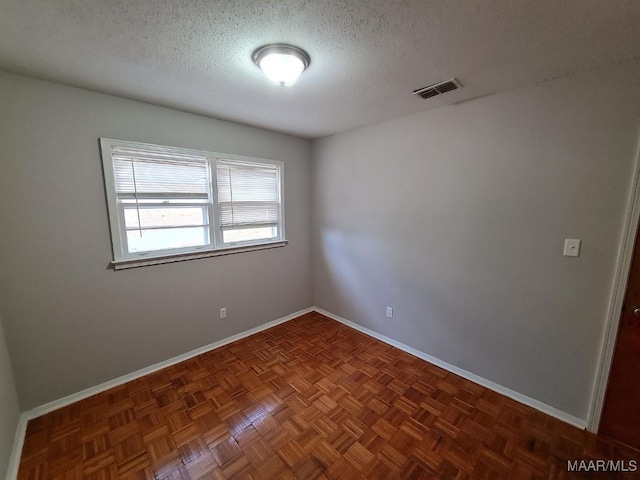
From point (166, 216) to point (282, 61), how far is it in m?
1.71

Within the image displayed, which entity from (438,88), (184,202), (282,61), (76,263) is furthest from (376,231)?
(76,263)

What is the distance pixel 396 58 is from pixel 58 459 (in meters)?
3.09

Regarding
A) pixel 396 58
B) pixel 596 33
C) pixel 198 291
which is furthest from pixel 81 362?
pixel 596 33

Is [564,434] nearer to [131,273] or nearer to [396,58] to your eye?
[396,58]

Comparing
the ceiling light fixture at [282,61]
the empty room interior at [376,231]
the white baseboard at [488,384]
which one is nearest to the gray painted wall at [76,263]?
the empty room interior at [376,231]

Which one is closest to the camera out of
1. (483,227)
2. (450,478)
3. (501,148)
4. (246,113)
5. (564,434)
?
(450,478)

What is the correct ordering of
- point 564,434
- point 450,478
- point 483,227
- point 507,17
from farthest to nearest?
A: point 483,227
point 564,434
point 450,478
point 507,17

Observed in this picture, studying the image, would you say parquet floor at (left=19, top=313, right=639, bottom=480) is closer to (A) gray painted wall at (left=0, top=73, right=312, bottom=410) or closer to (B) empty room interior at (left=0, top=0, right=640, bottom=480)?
(B) empty room interior at (left=0, top=0, right=640, bottom=480)

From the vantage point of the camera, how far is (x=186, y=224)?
2.48 m

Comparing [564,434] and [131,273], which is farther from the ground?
[131,273]

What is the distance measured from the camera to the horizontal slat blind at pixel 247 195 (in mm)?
2701

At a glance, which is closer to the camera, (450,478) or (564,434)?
(450,478)

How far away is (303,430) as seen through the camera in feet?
5.70

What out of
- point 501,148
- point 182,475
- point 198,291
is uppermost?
point 501,148
